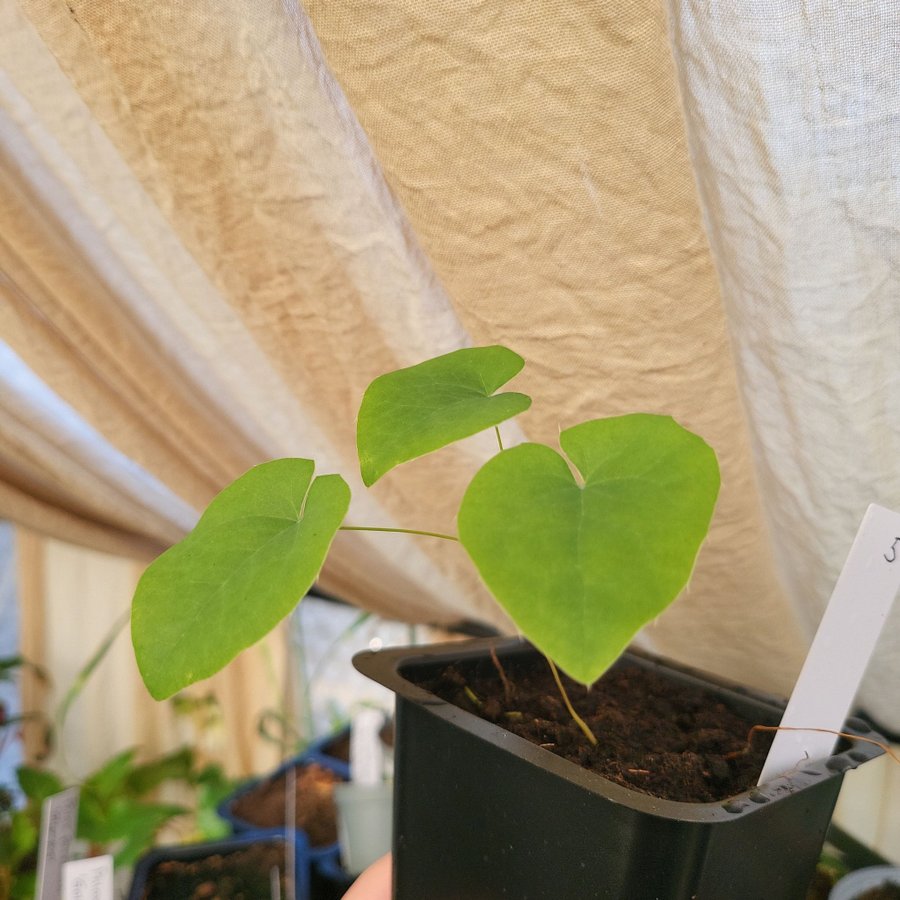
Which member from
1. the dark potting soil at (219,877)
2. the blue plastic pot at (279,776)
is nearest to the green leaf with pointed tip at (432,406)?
the dark potting soil at (219,877)

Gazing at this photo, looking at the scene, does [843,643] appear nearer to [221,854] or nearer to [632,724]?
[632,724]

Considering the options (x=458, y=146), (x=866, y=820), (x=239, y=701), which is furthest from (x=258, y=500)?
(x=239, y=701)

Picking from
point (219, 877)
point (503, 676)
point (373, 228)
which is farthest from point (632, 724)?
point (219, 877)

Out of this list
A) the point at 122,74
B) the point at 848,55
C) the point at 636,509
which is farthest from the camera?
the point at 122,74

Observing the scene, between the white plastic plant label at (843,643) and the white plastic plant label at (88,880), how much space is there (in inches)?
21.2

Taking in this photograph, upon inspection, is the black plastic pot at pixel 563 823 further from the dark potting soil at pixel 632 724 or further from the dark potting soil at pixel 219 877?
the dark potting soil at pixel 219 877

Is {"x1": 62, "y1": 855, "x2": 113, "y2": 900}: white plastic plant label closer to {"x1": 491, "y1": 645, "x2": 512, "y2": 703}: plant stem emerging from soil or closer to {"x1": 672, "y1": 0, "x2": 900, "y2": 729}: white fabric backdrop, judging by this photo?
{"x1": 491, "y1": 645, "x2": 512, "y2": 703}: plant stem emerging from soil

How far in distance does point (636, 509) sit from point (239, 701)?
172 centimetres

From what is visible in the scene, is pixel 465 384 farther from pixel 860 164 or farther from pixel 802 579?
pixel 802 579

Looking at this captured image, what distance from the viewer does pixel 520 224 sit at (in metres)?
0.54

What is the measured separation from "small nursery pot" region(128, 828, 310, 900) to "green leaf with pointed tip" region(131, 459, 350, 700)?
0.79 m

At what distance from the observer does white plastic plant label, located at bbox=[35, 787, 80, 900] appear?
2.26 feet

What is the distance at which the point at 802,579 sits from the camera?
678 millimetres

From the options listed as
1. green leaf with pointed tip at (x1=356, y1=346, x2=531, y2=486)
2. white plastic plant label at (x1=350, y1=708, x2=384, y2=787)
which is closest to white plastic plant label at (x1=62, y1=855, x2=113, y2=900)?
white plastic plant label at (x1=350, y1=708, x2=384, y2=787)
